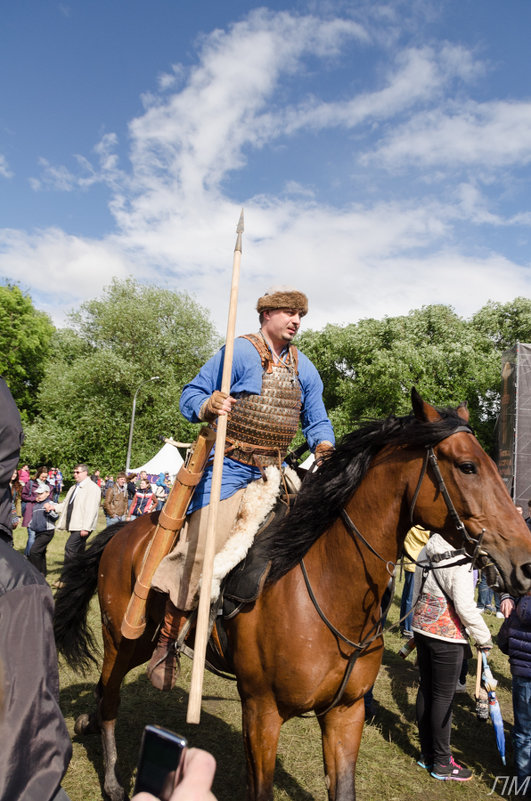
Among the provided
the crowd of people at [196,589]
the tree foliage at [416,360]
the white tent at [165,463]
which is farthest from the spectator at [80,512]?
the tree foliage at [416,360]

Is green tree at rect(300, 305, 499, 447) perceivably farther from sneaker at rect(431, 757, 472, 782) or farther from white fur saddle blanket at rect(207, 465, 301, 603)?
white fur saddle blanket at rect(207, 465, 301, 603)

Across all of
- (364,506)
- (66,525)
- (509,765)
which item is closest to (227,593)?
(364,506)

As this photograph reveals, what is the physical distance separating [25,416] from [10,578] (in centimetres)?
4214

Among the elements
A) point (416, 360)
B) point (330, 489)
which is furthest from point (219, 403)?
point (416, 360)

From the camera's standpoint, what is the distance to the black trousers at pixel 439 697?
468 cm

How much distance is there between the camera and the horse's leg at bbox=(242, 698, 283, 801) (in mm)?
2924

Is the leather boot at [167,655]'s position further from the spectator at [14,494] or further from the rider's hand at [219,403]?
the rider's hand at [219,403]

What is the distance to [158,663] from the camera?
11.6 ft

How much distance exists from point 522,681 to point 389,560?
7.63 ft

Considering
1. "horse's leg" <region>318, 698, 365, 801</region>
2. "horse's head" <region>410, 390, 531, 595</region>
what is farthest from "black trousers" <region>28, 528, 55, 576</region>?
"horse's head" <region>410, 390, 531, 595</region>

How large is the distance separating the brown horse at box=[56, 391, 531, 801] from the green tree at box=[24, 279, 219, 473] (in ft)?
99.5

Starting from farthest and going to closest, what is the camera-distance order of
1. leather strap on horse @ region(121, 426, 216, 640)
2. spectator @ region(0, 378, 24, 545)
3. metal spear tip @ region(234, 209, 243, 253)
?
leather strap on horse @ region(121, 426, 216, 640), metal spear tip @ region(234, 209, 243, 253), spectator @ region(0, 378, 24, 545)

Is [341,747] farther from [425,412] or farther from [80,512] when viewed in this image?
[80,512]

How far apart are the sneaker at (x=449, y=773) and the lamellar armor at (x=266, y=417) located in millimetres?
3112
